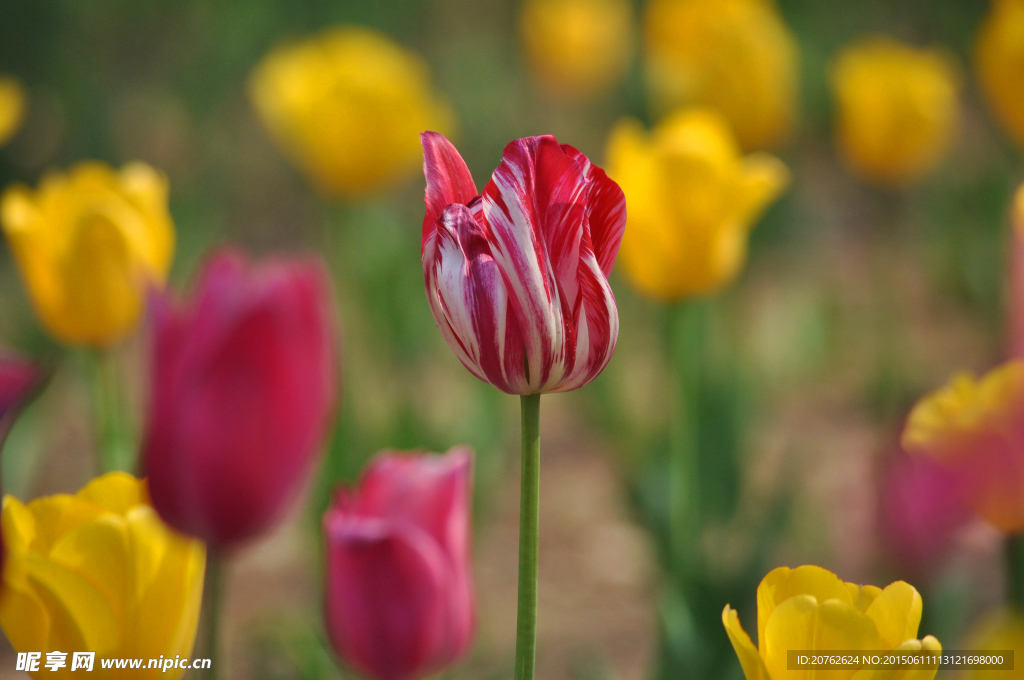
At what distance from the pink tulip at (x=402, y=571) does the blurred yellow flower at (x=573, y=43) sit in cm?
260

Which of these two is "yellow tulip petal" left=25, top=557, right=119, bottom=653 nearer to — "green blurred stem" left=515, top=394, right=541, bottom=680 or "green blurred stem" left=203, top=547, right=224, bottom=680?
"green blurred stem" left=203, top=547, right=224, bottom=680

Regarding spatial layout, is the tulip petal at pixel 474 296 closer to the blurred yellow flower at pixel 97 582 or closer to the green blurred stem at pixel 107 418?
the blurred yellow flower at pixel 97 582

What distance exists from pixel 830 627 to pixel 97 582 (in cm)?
32

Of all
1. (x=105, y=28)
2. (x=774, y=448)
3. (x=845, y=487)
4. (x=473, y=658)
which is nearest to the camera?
(x=473, y=658)

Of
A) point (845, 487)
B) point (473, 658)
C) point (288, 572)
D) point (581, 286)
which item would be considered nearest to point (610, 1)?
point (845, 487)

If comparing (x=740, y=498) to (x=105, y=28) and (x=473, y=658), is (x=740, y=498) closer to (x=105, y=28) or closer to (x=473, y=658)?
(x=473, y=658)

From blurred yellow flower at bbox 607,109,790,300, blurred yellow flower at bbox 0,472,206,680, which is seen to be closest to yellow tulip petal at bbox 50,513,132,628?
blurred yellow flower at bbox 0,472,206,680

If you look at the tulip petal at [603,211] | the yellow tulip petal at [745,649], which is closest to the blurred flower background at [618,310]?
the yellow tulip petal at [745,649]

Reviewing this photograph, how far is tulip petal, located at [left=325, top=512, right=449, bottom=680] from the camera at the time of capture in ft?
1.62

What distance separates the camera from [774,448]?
6.58ft

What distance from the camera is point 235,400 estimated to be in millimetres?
388

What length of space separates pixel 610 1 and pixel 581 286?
3297mm

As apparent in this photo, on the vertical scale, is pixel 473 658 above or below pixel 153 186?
below

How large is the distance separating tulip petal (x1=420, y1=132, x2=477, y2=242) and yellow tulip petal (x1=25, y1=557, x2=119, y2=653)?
0.70ft
